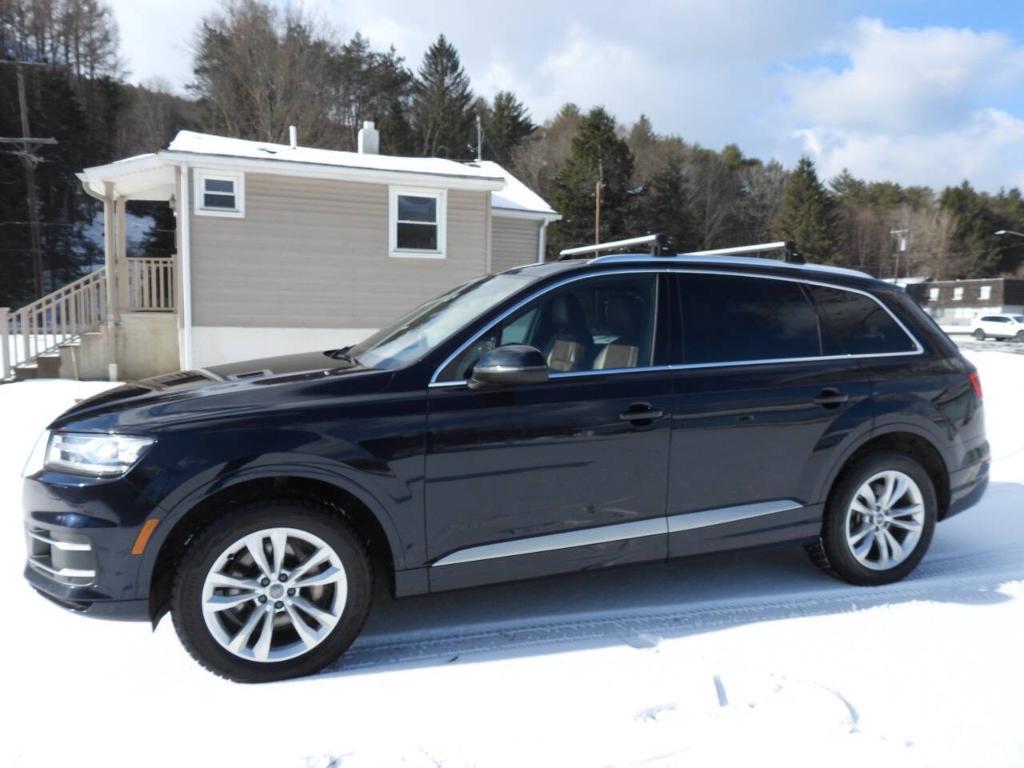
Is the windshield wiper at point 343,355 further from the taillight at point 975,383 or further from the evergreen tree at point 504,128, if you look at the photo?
the evergreen tree at point 504,128

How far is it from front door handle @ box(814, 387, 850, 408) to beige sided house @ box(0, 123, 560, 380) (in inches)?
448

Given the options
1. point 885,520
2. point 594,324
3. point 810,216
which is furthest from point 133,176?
point 810,216

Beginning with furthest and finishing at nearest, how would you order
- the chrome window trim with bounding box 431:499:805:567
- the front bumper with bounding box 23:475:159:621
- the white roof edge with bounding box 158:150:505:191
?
the white roof edge with bounding box 158:150:505:191, the chrome window trim with bounding box 431:499:805:567, the front bumper with bounding box 23:475:159:621

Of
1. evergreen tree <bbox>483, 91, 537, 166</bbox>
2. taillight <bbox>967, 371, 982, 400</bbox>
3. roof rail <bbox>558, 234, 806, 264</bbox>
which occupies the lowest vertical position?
taillight <bbox>967, 371, 982, 400</bbox>

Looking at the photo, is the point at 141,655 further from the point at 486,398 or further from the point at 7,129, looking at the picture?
the point at 7,129

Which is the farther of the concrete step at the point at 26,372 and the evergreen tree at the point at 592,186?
the evergreen tree at the point at 592,186

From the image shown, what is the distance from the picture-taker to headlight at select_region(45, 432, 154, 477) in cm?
280

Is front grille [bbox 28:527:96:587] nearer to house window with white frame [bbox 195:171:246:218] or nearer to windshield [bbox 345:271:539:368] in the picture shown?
windshield [bbox 345:271:539:368]

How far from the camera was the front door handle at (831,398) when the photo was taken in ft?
12.4

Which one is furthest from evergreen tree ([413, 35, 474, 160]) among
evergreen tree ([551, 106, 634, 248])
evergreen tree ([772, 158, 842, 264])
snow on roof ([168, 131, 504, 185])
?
snow on roof ([168, 131, 504, 185])

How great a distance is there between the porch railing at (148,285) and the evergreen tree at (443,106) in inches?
1410

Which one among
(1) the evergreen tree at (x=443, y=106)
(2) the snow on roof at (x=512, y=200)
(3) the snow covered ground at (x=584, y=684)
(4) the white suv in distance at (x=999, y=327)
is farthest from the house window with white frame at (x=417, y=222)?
(4) the white suv in distance at (x=999, y=327)

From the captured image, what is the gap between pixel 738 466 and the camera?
3613mm

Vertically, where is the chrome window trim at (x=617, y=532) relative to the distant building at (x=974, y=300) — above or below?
below
